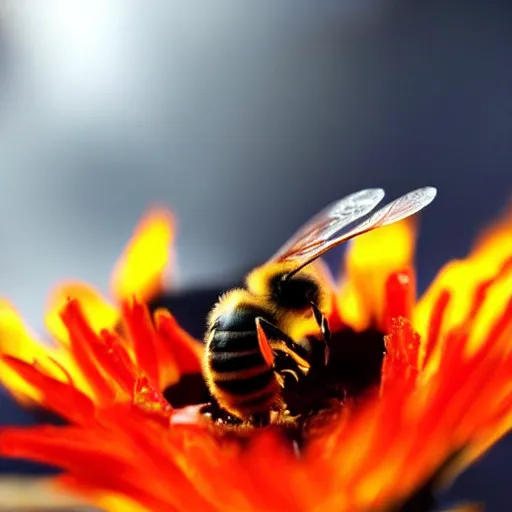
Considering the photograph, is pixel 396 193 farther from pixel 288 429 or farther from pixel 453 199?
pixel 288 429

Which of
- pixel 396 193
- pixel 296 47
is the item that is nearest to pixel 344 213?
pixel 396 193

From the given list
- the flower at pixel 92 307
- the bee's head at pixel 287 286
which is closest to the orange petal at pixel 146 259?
the flower at pixel 92 307

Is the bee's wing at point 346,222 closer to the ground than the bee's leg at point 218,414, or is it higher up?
higher up

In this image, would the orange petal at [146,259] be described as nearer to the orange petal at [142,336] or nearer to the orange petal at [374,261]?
the orange petal at [142,336]

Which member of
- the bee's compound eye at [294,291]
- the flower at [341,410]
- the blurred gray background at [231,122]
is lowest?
the flower at [341,410]

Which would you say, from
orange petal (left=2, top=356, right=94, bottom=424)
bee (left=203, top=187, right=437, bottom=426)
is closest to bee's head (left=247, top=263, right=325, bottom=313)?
bee (left=203, top=187, right=437, bottom=426)

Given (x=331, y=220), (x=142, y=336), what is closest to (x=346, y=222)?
(x=331, y=220)
